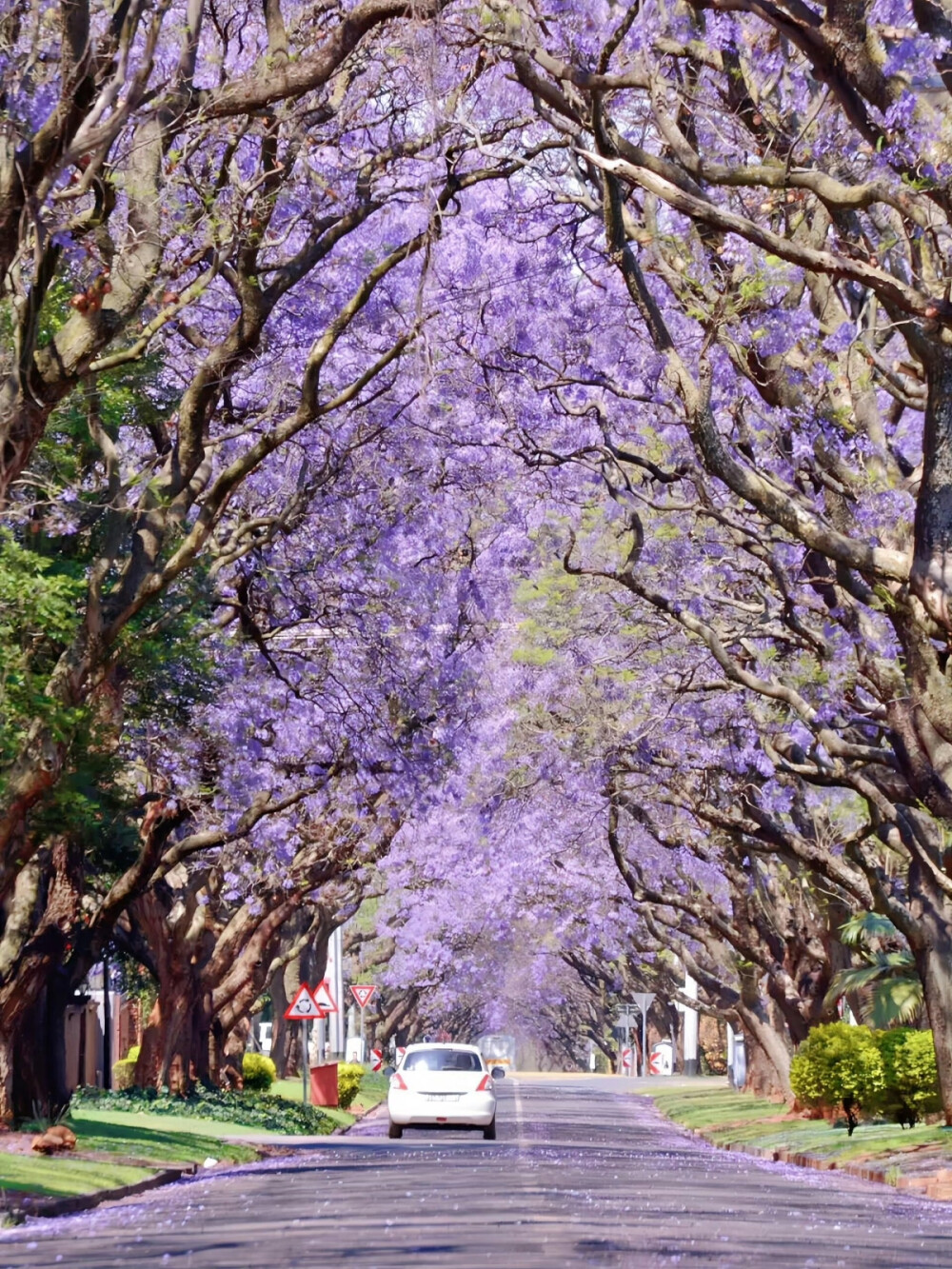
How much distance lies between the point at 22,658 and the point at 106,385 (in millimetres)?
3330

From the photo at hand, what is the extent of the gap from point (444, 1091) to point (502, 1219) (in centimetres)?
1842

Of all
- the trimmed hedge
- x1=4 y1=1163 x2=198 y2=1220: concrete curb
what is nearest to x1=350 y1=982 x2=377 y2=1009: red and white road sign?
the trimmed hedge

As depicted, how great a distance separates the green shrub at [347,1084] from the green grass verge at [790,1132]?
26.0 feet

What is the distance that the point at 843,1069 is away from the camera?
3012 cm

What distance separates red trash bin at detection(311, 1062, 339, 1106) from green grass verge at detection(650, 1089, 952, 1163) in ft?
25.8

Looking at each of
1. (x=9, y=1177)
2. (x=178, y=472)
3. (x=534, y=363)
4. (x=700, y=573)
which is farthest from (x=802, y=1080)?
(x=178, y=472)

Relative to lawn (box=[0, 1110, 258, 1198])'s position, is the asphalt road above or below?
below

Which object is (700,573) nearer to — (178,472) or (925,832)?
(925,832)

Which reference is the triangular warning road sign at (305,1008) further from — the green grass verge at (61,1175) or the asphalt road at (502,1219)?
the green grass verge at (61,1175)

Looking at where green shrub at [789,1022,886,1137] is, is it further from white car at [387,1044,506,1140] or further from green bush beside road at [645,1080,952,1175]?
white car at [387,1044,506,1140]

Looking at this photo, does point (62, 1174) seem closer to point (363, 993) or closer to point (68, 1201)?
point (68, 1201)

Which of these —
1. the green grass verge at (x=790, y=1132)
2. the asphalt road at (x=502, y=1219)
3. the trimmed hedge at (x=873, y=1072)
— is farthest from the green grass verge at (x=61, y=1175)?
the trimmed hedge at (x=873, y=1072)

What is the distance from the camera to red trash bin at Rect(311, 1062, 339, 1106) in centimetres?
4631

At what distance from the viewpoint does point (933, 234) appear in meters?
15.3
